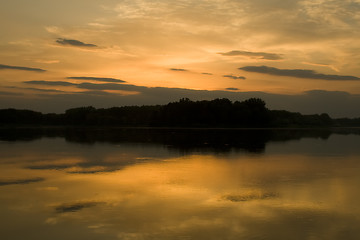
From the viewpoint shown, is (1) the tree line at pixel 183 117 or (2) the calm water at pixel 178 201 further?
(1) the tree line at pixel 183 117

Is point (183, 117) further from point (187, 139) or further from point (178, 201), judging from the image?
point (178, 201)

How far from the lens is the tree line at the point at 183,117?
10425 cm

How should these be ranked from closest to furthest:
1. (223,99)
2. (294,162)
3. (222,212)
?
(222,212) < (294,162) < (223,99)

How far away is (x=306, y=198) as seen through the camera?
37.2ft

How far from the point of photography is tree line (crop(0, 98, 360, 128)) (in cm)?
10425

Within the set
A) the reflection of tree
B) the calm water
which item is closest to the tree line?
the reflection of tree

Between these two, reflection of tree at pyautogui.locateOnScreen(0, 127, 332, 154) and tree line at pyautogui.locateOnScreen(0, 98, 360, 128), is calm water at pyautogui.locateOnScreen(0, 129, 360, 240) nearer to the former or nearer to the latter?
reflection of tree at pyautogui.locateOnScreen(0, 127, 332, 154)

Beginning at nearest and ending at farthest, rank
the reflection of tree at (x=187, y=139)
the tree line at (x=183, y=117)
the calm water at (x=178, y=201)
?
the calm water at (x=178, y=201) < the reflection of tree at (x=187, y=139) < the tree line at (x=183, y=117)

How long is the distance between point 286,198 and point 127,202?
493 cm

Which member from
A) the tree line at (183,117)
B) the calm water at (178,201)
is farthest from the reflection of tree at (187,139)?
the tree line at (183,117)

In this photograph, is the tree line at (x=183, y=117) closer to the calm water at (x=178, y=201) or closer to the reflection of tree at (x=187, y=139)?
the reflection of tree at (x=187, y=139)

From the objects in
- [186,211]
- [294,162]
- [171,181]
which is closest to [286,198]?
[186,211]

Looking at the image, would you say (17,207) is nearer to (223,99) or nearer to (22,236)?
(22,236)

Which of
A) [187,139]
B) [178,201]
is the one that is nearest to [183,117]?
[187,139]
